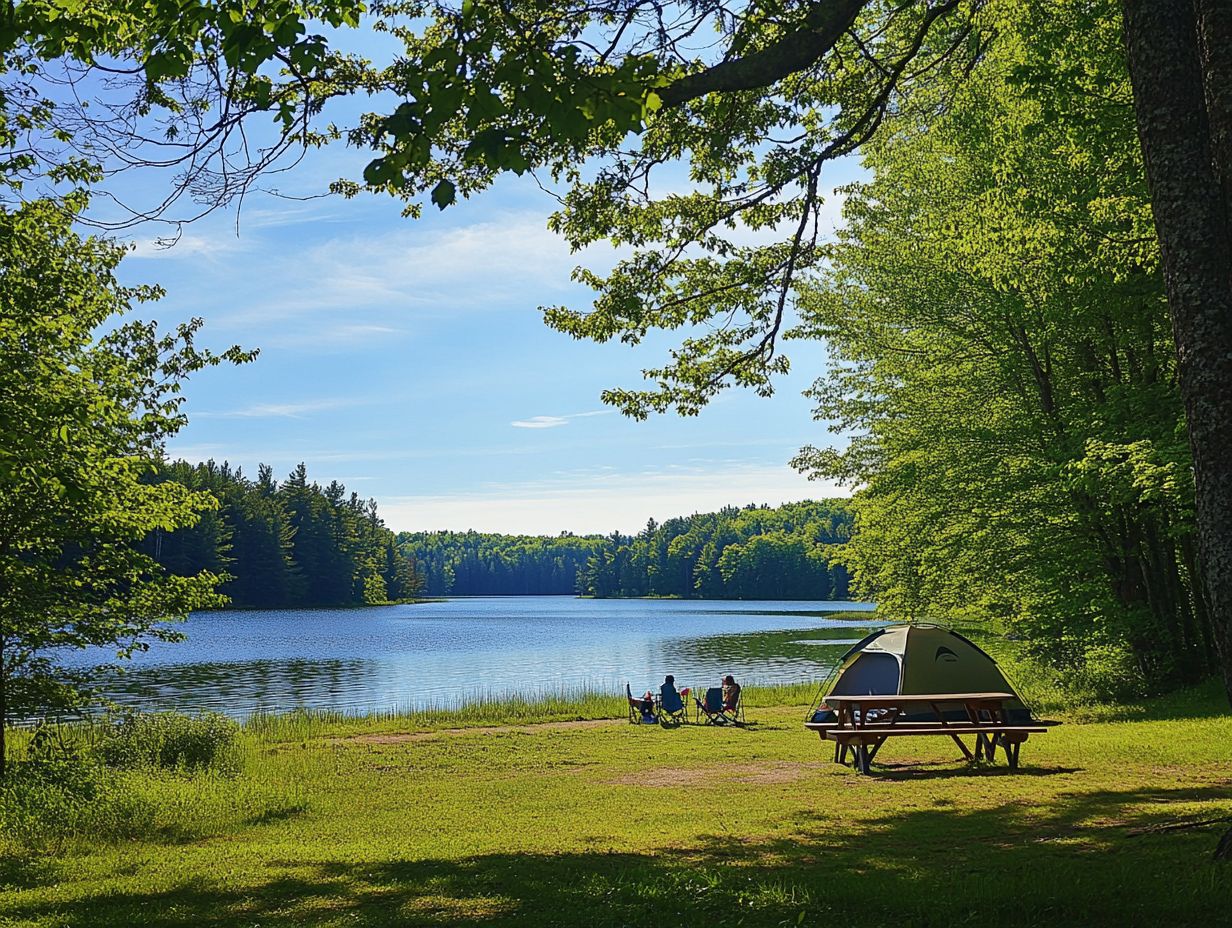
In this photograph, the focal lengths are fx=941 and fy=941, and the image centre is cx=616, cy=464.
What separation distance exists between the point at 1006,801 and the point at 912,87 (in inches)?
271

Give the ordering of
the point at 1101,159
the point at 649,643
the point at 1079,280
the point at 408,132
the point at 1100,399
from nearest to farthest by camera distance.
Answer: the point at 408,132 → the point at 1101,159 → the point at 1079,280 → the point at 1100,399 → the point at 649,643

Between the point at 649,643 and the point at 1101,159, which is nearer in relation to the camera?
the point at 1101,159

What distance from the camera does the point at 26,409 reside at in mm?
8992

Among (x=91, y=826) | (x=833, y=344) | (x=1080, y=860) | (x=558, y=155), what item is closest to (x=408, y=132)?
(x=558, y=155)

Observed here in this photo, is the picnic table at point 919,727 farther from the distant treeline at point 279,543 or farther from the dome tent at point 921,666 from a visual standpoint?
the distant treeline at point 279,543

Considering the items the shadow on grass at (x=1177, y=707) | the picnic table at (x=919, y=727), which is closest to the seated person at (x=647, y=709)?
the picnic table at (x=919, y=727)

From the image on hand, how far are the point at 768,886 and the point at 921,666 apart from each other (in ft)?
31.5

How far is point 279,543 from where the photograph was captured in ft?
333

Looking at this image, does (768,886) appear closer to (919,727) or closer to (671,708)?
(919,727)

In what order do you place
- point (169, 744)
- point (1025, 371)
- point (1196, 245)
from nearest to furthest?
point (1196, 245) < point (169, 744) < point (1025, 371)

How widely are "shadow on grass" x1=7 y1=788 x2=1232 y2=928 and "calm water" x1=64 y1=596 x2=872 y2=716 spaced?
18.9 meters

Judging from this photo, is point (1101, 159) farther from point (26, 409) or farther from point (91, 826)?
point (91, 826)

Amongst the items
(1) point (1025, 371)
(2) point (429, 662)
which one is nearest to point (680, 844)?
(1) point (1025, 371)

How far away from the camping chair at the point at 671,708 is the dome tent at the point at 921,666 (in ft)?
17.8
